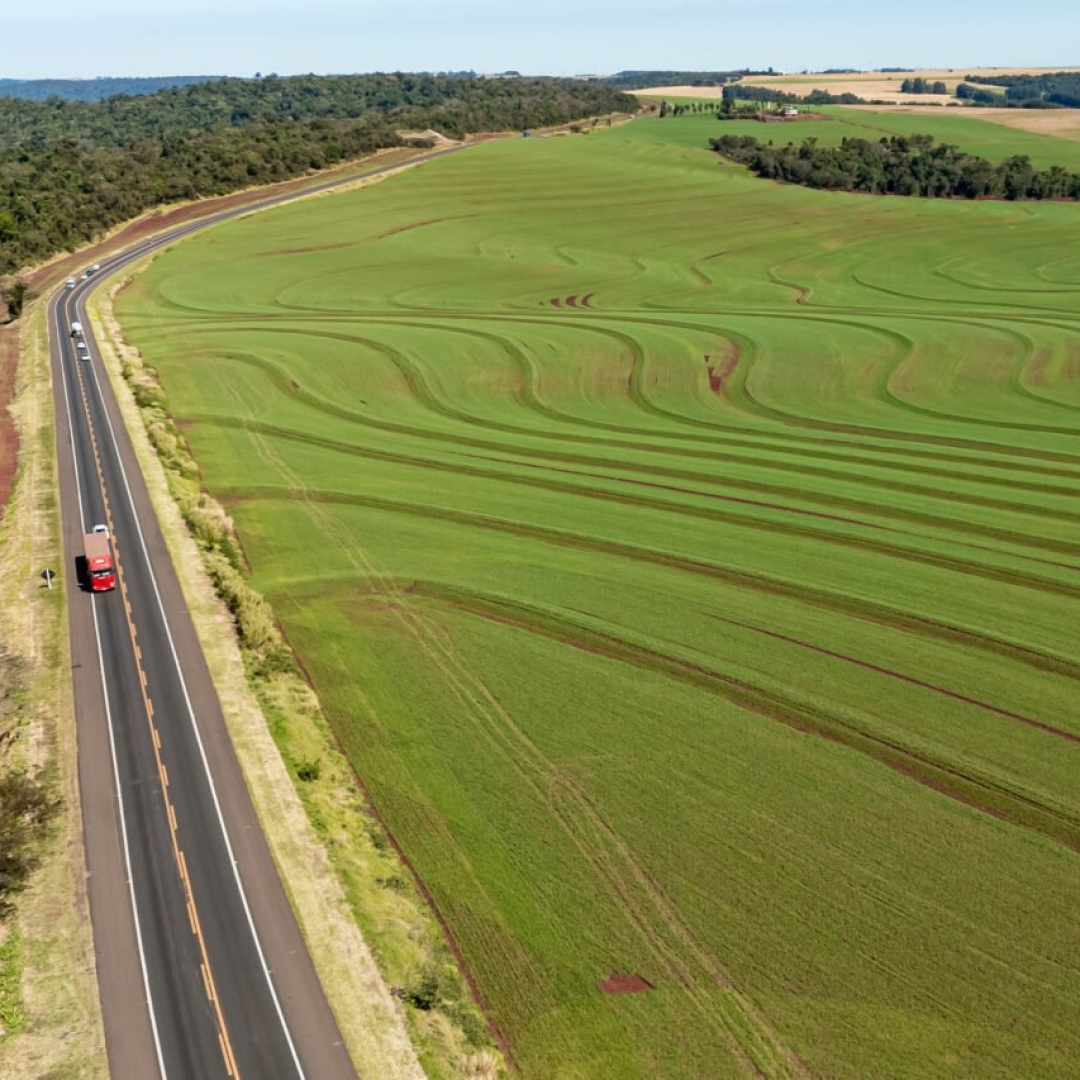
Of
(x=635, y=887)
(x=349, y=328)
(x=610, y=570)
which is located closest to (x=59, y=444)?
(x=349, y=328)

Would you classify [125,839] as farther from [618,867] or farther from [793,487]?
[793,487]

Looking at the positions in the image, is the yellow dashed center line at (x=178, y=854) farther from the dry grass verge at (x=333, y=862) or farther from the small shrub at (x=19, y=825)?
the small shrub at (x=19, y=825)

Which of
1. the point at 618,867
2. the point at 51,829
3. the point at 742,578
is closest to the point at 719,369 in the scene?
the point at 742,578

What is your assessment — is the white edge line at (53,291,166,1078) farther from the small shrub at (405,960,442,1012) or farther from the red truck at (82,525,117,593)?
the small shrub at (405,960,442,1012)

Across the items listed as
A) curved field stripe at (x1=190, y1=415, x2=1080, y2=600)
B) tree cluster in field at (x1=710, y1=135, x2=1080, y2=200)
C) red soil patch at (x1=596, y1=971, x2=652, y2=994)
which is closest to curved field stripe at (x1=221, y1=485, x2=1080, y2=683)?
curved field stripe at (x1=190, y1=415, x2=1080, y2=600)

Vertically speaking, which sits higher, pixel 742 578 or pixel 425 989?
pixel 742 578
